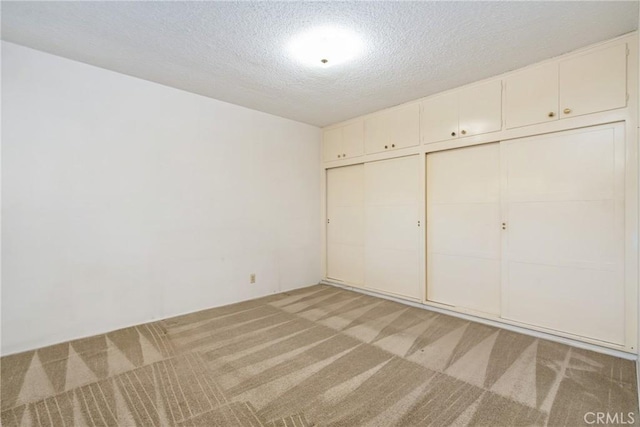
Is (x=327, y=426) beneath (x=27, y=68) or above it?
beneath

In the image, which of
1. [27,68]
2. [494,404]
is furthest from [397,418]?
[27,68]

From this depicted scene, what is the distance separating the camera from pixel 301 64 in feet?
9.04

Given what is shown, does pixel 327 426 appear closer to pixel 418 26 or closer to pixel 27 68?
pixel 418 26

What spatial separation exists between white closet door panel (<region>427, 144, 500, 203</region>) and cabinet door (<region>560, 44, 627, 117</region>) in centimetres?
70

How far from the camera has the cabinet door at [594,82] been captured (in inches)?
93.4

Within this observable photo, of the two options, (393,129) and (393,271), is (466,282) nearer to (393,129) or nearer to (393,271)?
(393,271)

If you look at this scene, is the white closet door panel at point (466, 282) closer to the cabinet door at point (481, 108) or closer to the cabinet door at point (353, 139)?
the cabinet door at point (481, 108)

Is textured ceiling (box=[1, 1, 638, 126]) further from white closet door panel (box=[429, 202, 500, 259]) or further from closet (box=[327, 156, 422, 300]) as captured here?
white closet door panel (box=[429, 202, 500, 259])

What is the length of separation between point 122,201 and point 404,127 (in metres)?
3.38

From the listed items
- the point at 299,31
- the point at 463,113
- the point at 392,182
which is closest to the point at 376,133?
the point at 392,182

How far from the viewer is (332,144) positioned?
4.75 metres

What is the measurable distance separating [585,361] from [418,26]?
2932mm

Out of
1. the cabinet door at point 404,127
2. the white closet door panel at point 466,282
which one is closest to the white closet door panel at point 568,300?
the white closet door panel at point 466,282

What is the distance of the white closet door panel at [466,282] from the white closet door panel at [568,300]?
0.16 metres
